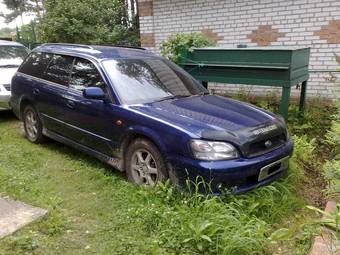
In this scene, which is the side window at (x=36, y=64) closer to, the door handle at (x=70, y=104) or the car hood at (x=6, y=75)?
the door handle at (x=70, y=104)

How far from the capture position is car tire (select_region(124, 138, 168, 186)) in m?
3.85

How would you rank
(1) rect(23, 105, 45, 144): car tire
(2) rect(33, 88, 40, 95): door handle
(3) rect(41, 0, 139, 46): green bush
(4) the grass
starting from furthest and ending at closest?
1. (3) rect(41, 0, 139, 46): green bush
2. (1) rect(23, 105, 45, 144): car tire
3. (2) rect(33, 88, 40, 95): door handle
4. (4) the grass

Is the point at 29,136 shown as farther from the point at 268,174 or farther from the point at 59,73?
the point at 268,174

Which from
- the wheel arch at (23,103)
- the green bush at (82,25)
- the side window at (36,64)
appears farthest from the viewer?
the green bush at (82,25)

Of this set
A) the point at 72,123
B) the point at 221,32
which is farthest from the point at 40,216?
the point at 221,32

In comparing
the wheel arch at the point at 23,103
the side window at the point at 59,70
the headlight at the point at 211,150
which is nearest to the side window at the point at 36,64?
the side window at the point at 59,70

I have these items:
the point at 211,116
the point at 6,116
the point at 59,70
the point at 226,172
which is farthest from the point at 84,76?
the point at 6,116

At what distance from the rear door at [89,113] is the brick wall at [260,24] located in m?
4.22

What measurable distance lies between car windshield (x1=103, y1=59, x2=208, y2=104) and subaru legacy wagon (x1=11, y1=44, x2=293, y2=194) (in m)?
0.01

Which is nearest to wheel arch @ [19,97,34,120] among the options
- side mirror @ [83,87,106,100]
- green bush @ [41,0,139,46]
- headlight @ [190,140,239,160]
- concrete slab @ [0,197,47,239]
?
side mirror @ [83,87,106,100]

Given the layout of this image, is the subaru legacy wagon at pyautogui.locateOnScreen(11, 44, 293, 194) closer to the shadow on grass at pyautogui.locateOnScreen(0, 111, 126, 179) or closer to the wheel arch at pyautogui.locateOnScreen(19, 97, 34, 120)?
the wheel arch at pyautogui.locateOnScreen(19, 97, 34, 120)

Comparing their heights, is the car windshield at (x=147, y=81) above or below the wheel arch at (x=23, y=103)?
above

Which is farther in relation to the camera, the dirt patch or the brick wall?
the brick wall

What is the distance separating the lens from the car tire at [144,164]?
12.6ft
